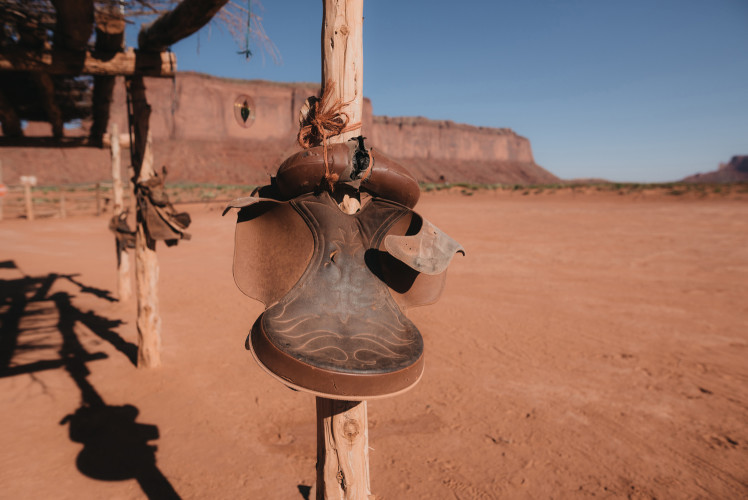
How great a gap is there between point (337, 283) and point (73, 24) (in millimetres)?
3204

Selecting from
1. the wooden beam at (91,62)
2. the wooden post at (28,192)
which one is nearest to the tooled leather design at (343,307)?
the wooden beam at (91,62)

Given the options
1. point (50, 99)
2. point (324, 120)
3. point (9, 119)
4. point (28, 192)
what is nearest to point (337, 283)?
point (324, 120)

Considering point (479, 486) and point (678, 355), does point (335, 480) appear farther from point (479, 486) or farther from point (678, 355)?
point (678, 355)

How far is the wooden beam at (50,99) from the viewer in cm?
426

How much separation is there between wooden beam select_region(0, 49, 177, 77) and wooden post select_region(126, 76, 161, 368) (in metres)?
0.42

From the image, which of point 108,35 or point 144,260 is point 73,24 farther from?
point 144,260

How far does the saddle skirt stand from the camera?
1.06 m

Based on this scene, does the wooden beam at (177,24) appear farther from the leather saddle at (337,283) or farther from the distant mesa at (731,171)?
the distant mesa at (731,171)

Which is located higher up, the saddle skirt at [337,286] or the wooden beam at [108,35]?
the wooden beam at [108,35]

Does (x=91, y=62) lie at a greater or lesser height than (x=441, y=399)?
greater

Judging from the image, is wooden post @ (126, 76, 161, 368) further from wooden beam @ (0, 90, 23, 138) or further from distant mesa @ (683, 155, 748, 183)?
distant mesa @ (683, 155, 748, 183)

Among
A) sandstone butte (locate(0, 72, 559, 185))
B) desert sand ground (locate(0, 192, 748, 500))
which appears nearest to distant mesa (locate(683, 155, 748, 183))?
sandstone butte (locate(0, 72, 559, 185))

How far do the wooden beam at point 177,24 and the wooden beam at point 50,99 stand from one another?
57.2 inches

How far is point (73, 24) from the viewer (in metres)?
2.98
